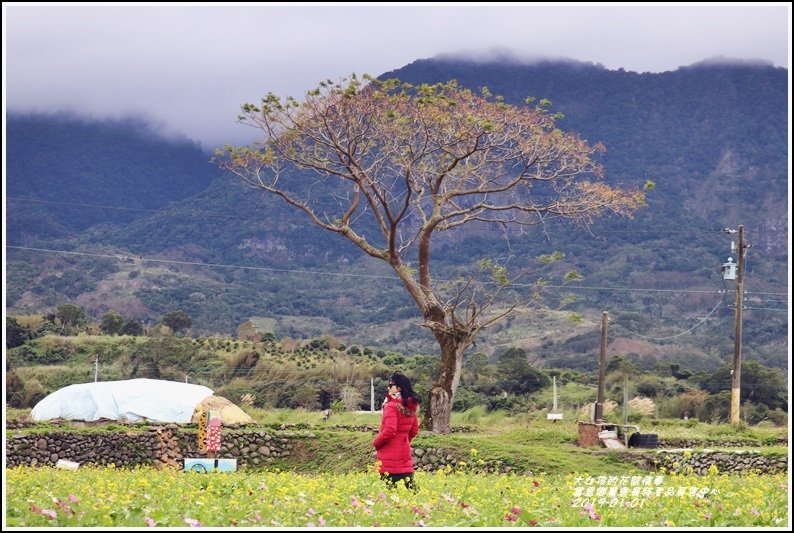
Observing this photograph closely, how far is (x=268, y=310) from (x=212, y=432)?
4407cm

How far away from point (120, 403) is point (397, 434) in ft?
55.6

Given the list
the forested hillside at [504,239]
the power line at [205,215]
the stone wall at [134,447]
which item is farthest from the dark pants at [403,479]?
the power line at [205,215]

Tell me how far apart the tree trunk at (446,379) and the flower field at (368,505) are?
11127 mm

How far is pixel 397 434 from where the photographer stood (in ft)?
36.0

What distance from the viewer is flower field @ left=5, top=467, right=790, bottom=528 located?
24.8 ft

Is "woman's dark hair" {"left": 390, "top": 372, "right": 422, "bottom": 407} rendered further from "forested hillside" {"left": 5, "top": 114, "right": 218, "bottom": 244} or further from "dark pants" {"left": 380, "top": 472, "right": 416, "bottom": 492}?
"forested hillside" {"left": 5, "top": 114, "right": 218, "bottom": 244}

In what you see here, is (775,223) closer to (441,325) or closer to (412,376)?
(412,376)

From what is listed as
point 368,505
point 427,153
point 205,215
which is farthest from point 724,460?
point 205,215

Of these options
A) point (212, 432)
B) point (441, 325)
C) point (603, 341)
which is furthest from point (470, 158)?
point (212, 432)

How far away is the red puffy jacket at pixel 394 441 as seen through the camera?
10.9m

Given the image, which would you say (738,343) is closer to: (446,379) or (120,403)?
(446,379)

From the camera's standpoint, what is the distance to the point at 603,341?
1117 inches

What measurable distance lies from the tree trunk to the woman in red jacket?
1148 cm

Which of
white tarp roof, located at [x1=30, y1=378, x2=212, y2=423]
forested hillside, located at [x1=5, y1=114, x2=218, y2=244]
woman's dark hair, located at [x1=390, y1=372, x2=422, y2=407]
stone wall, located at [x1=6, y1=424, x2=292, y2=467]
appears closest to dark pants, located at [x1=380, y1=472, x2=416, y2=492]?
woman's dark hair, located at [x1=390, y1=372, x2=422, y2=407]
